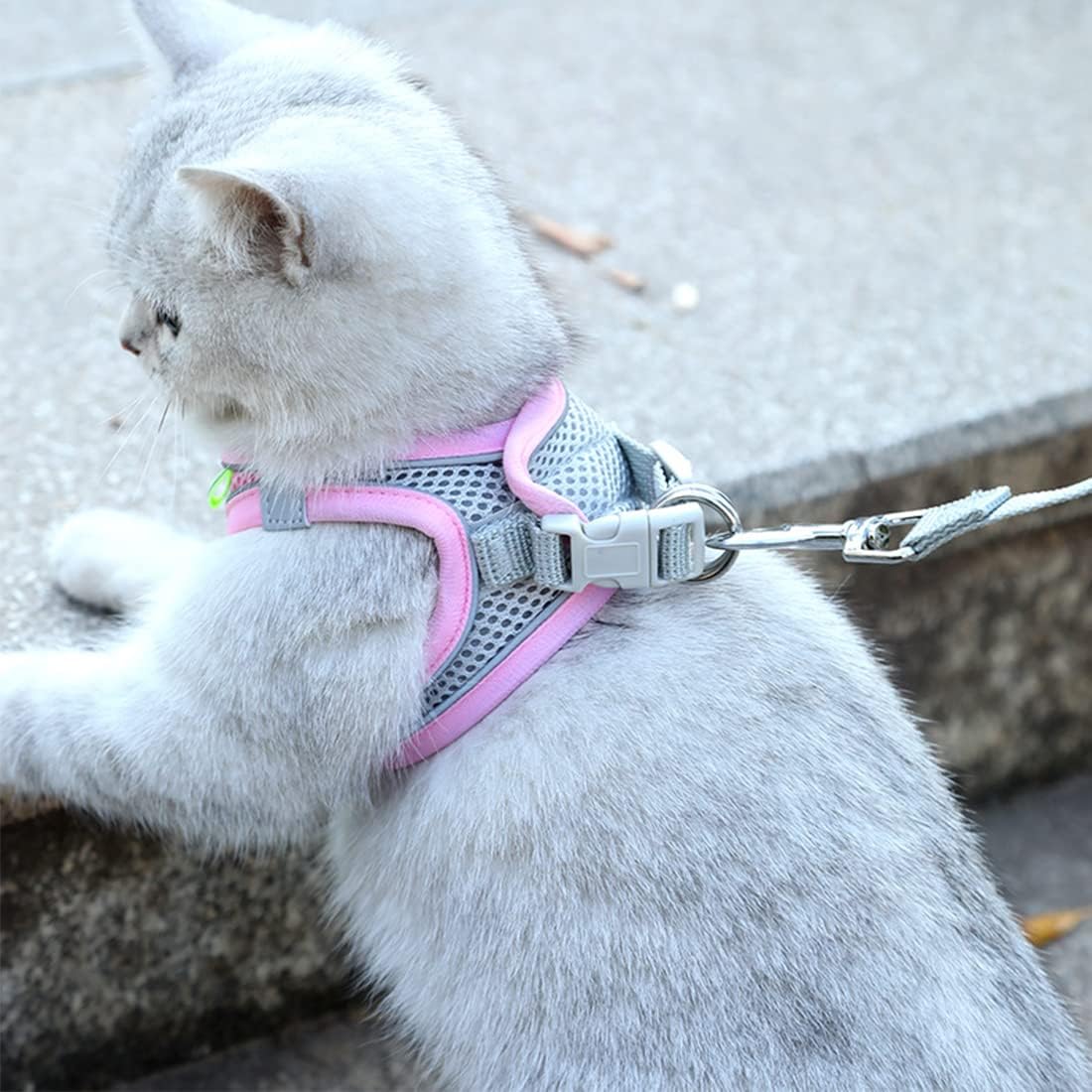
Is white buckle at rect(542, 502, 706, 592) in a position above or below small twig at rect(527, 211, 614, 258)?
above

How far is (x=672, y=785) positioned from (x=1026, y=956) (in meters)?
0.40

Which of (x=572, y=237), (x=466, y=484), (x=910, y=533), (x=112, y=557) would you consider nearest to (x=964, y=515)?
(x=910, y=533)

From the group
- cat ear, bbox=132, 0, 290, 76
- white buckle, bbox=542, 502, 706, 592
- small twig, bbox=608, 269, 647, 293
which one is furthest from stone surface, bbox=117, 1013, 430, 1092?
small twig, bbox=608, 269, 647, 293

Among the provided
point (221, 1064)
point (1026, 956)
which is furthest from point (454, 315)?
point (221, 1064)

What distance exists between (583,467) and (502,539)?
118 mm

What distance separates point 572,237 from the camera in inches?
110

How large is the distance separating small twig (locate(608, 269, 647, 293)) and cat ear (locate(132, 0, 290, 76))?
111 centimetres

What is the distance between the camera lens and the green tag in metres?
1.59

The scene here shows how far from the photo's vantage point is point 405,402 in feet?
4.76

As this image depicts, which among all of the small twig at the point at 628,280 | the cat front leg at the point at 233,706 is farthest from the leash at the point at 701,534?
the small twig at the point at 628,280

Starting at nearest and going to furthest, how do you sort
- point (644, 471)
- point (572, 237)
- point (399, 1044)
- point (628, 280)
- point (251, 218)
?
point (251, 218), point (644, 471), point (399, 1044), point (628, 280), point (572, 237)

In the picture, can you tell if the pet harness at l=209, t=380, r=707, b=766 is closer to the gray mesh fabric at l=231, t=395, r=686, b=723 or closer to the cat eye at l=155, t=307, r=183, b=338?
the gray mesh fabric at l=231, t=395, r=686, b=723

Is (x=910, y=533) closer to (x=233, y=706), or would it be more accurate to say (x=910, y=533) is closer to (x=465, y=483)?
(x=465, y=483)

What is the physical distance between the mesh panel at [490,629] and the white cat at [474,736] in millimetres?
31
